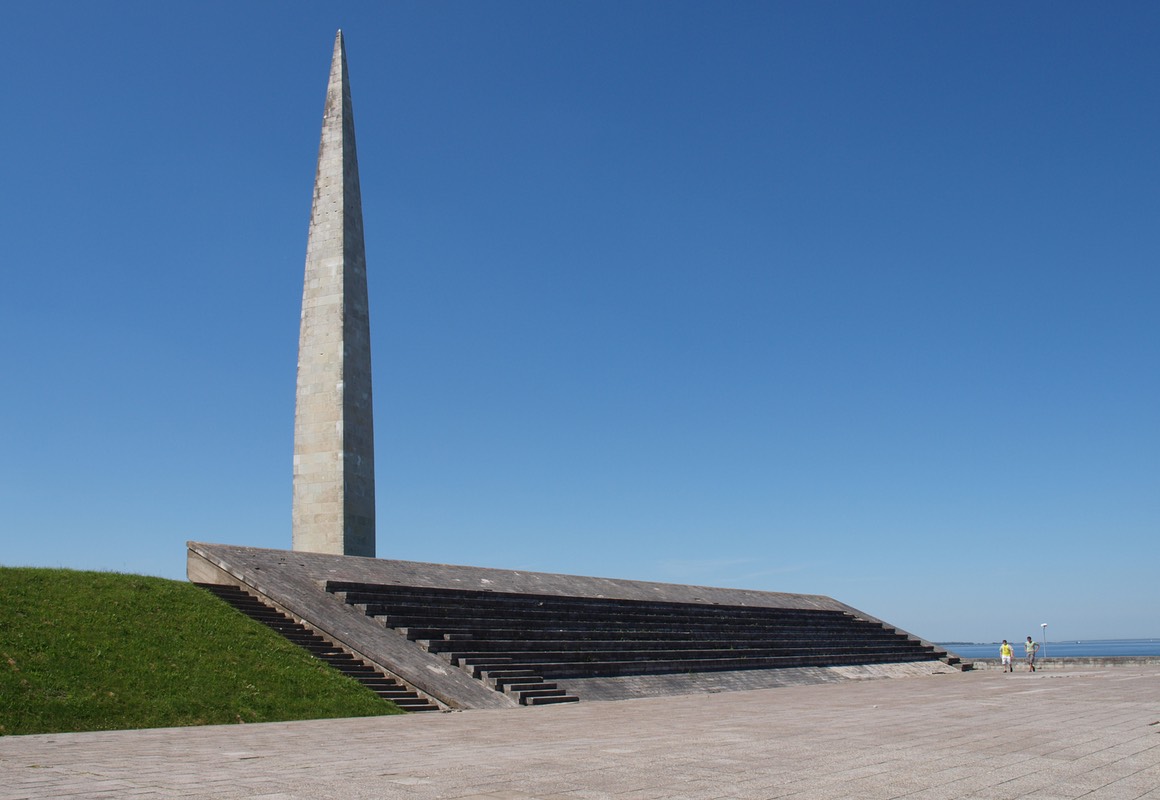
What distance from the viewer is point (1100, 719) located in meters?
13.8

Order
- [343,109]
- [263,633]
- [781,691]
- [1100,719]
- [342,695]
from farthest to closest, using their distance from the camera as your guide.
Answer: [343,109]
[781,691]
[263,633]
[342,695]
[1100,719]

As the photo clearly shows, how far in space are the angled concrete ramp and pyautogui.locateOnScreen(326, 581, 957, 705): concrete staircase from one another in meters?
0.04

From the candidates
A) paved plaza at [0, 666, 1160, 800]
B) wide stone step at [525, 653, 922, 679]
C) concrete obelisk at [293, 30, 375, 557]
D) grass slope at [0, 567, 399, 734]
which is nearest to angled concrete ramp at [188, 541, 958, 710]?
wide stone step at [525, 653, 922, 679]

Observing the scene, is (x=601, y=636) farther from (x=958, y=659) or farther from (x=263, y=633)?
(x=958, y=659)

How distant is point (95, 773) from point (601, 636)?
16294 mm

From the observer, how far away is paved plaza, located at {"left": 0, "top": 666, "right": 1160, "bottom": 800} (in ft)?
24.9

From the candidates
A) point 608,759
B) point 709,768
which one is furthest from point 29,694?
point 709,768

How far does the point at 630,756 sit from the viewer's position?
31.9 feet

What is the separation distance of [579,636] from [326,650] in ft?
23.2

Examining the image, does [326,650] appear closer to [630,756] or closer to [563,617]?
[563,617]

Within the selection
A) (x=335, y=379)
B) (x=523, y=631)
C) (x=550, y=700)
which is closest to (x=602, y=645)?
(x=523, y=631)

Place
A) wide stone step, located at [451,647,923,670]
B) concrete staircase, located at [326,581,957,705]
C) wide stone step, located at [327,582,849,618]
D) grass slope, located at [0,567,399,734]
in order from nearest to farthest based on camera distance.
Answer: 1. grass slope, located at [0,567,399,734]
2. concrete staircase, located at [326,581,957,705]
3. wide stone step, located at [451,647,923,670]
4. wide stone step, located at [327,582,849,618]

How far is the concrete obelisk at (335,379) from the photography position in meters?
27.5

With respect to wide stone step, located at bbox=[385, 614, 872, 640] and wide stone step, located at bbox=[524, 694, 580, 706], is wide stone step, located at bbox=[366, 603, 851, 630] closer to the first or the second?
wide stone step, located at bbox=[385, 614, 872, 640]
